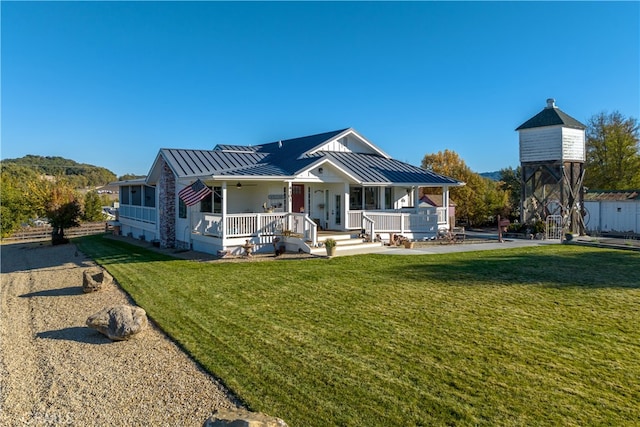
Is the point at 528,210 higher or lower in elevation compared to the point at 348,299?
higher

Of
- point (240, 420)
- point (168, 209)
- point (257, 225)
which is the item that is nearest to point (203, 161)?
point (168, 209)

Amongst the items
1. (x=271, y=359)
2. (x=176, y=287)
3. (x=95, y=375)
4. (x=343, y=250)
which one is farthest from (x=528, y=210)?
(x=95, y=375)

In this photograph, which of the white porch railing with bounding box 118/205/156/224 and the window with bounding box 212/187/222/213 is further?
the white porch railing with bounding box 118/205/156/224

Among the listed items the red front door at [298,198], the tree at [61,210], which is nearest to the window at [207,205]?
the red front door at [298,198]

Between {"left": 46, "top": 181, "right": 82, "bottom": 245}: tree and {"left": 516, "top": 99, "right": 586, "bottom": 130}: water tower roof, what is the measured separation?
26.0 metres

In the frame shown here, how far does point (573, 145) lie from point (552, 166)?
1601 mm

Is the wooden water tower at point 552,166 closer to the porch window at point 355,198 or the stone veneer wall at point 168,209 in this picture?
the porch window at point 355,198

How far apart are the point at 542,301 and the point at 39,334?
32.7 feet

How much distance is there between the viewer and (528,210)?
26234 millimetres

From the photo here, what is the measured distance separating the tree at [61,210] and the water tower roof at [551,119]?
26013 millimetres

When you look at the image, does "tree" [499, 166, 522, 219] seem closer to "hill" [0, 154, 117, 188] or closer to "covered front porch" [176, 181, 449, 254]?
"covered front porch" [176, 181, 449, 254]

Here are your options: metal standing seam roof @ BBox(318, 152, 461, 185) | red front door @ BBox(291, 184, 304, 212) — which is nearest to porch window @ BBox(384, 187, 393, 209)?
metal standing seam roof @ BBox(318, 152, 461, 185)

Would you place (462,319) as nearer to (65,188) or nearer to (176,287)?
(176,287)

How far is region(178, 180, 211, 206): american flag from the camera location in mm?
15750
